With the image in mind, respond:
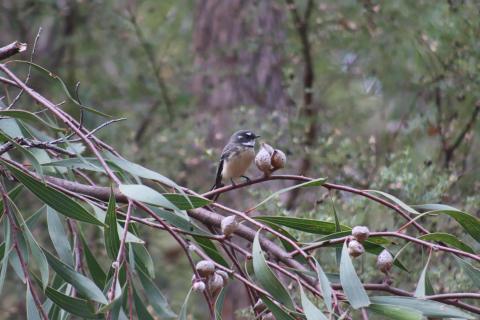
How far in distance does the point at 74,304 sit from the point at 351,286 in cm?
87

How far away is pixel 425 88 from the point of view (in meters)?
5.76

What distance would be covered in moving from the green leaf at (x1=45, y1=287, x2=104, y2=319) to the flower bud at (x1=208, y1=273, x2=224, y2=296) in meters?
0.39

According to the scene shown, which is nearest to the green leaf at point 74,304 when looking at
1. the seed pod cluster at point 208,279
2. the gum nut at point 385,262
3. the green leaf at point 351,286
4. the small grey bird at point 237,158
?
the seed pod cluster at point 208,279

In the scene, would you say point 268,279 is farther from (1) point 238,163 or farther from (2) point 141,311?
(1) point 238,163

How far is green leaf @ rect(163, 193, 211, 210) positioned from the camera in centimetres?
220

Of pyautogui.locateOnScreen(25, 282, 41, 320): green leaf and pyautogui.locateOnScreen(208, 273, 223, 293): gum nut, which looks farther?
pyautogui.locateOnScreen(25, 282, 41, 320): green leaf

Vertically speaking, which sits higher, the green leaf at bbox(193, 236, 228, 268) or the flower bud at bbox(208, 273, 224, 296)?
the flower bud at bbox(208, 273, 224, 296)

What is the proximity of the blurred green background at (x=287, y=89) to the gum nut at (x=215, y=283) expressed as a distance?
7.71 feet

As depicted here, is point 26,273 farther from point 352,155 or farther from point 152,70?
point 152,70

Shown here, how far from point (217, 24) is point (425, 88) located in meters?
2.46

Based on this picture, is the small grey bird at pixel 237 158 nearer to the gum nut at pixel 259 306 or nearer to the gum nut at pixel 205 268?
the gum nut at pixel 259 306

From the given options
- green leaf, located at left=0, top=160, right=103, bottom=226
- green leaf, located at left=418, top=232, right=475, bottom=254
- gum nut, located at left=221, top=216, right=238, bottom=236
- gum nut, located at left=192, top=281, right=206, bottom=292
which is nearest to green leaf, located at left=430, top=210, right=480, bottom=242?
green leaf, located at left=418, top=232, right=475, bottom=254

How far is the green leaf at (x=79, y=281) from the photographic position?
218 cm

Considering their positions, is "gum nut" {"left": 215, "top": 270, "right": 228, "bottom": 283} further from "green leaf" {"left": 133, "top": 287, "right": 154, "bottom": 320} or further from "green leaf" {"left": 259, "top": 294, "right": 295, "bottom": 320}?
"green leaf" {"left": 133, "top": 287, "right": 154, "bottom": 320}
